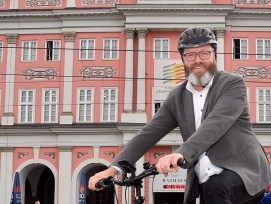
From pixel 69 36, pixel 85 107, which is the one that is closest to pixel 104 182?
pixel 85 107

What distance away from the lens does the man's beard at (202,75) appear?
3209 millimetres

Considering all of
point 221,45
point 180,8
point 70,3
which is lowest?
point 221,45

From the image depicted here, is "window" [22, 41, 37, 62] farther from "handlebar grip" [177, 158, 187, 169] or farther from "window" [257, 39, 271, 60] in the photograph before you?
"handlebar grip" [177, 158, 187, 169]

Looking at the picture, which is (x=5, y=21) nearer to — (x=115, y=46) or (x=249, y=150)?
(x=115, y=46)

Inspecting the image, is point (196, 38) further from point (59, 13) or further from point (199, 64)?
point (59, 13)

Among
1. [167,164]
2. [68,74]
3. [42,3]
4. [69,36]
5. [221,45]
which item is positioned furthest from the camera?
[42,3]

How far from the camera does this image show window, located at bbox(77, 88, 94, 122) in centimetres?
3109

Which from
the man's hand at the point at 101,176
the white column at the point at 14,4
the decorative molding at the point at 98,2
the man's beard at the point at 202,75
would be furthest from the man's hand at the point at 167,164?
the white column at the point at 14,4

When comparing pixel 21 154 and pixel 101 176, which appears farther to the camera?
pixel 21 154

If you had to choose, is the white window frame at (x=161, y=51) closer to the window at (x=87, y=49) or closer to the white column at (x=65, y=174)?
the window at (x=87, y=49)

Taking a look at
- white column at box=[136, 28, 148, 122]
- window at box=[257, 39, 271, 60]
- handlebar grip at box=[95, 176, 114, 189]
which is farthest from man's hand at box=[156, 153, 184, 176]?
window at box=[257, 39, 271, 60]

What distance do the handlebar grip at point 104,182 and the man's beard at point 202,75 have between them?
2.24ft

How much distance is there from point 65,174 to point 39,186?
17.9 ft

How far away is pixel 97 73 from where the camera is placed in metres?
31.7
